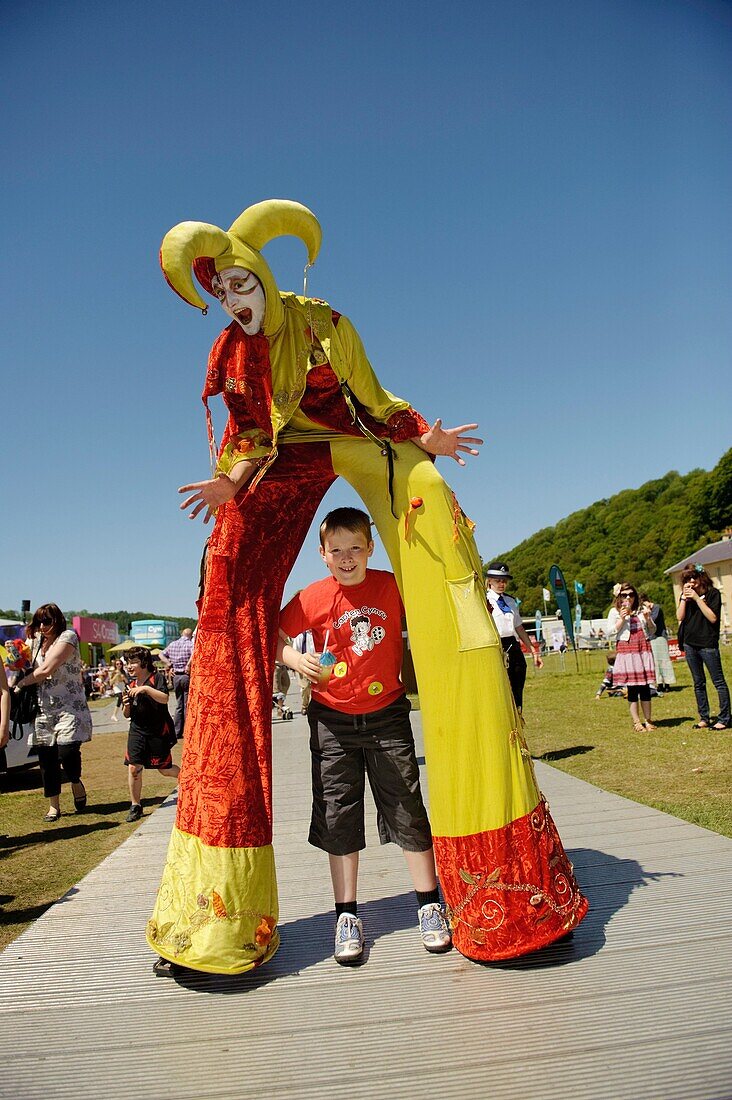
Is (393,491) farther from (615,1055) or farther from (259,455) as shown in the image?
(615,1055)

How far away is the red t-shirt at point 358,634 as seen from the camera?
334 cm

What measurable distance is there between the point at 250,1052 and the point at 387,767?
1.21 m

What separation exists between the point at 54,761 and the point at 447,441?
195 inches

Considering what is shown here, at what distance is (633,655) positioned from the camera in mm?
9172

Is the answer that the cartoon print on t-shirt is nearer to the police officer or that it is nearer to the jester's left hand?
the jester's left hand

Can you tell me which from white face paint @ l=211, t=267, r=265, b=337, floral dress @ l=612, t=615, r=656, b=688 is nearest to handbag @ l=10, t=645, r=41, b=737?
white face paint @ l=211, t=267, r=265, b=337

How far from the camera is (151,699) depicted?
6.56 meters

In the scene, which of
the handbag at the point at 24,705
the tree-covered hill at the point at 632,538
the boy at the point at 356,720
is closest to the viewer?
the boy at the point at 356,720

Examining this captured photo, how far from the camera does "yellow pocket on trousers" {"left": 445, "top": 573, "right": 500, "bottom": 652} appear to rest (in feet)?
10.3

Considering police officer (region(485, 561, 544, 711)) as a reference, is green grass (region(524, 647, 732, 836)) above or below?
below

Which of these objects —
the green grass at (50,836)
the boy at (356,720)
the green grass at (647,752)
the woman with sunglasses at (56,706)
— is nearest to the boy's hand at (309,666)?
the boy at (356,720)

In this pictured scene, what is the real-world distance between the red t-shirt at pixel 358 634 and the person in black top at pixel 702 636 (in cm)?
669

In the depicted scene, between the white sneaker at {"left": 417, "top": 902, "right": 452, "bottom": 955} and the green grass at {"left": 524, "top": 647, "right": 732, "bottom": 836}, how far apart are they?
6.98 ft

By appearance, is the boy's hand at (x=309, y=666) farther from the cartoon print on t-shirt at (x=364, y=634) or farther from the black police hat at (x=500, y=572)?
the black police hat at (x=500, y=572)
